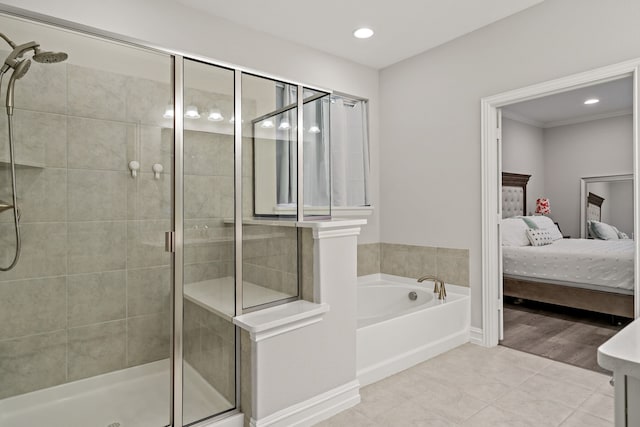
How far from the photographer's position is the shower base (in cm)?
160

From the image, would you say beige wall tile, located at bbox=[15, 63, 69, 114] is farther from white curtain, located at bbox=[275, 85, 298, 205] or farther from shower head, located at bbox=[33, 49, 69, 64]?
white curtain, located at bbox=[275, 85, 298, 205]

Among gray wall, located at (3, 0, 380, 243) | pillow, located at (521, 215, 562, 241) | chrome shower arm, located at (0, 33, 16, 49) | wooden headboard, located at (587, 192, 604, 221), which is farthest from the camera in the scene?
wooden headboard, located at (587, 192, 604, 221)

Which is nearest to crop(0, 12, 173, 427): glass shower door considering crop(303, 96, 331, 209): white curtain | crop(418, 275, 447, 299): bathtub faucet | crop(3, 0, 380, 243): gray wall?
crop(3, 0, 380, 243): gray wall

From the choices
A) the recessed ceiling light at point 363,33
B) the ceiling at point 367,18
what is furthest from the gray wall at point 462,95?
the recessed ceiling light at point 363,33

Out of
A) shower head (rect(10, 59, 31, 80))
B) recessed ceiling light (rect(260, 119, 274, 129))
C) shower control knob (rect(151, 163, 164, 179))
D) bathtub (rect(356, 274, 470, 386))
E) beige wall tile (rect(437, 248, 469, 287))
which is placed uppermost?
shower head (rect(10, 59, 31, 80))

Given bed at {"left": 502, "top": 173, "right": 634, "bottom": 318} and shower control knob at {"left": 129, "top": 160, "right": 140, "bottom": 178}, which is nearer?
shower control knob at {"left": 129, "top": 160, "right": 140, "bottom": 178}

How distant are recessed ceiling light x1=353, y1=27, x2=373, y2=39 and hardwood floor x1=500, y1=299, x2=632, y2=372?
2.82m

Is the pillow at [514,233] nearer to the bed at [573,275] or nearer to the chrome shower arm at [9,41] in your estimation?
the bed at [573,275]

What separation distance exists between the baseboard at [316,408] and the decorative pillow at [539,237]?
3.61 m

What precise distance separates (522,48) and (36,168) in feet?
10.3

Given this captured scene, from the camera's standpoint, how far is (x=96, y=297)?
5.54 feet

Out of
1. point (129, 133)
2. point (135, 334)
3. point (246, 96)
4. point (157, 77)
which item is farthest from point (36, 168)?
point (246, 96)

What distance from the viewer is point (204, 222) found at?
1.79 metres

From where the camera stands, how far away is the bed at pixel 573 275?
365 cm
